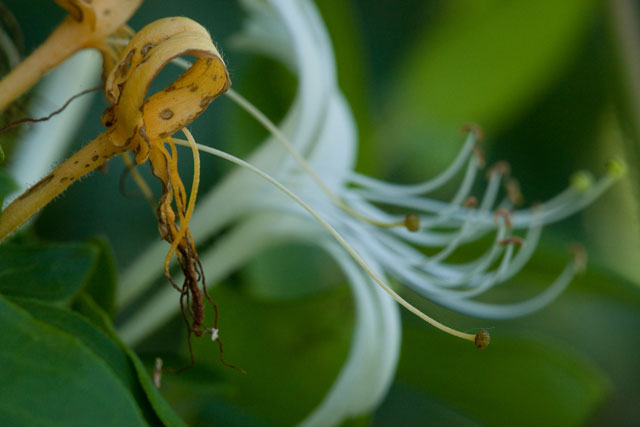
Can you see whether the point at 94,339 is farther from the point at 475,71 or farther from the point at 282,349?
the point at 475,71

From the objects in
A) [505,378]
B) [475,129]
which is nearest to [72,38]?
[475,129]

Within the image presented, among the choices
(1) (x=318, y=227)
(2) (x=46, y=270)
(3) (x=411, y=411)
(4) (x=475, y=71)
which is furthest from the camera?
(4) (x=475, y=71)

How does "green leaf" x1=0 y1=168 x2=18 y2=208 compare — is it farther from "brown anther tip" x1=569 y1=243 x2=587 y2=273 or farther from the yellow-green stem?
"brown anther tip" x1=569 y1=243 x2=587 y2=273

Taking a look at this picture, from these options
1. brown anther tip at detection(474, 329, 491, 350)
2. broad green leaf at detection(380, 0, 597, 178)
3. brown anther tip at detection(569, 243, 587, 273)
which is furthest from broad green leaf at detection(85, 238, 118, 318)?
broad green leaf at detection(380, 0, 597, 178)

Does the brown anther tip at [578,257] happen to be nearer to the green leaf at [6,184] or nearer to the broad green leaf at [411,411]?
the broad green leaf at [411,411]

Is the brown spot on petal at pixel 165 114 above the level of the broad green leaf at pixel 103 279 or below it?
above

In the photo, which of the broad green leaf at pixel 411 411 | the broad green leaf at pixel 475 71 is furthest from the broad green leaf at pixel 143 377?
the broad green leaf at pixel 475 71
